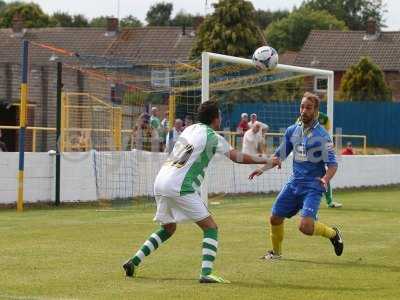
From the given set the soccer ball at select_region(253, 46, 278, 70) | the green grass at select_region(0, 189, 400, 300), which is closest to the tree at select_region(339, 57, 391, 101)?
the soccer ball at select_region(253, 46, 278, 70)

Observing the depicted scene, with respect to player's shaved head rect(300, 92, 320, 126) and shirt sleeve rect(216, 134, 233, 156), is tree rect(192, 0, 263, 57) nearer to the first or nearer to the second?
player's shaved head rect(300, 92, 320, 126)

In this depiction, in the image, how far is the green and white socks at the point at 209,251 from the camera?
10.9m

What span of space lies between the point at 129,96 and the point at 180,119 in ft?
6.52

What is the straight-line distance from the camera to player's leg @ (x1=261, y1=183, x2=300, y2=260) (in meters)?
12.8

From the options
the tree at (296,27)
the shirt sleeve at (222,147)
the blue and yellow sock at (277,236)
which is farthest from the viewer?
the tree at (296,27)

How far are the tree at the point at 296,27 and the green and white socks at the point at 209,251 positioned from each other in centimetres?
12174

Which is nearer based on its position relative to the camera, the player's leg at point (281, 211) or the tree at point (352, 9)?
the player's leg at point (281, 211)

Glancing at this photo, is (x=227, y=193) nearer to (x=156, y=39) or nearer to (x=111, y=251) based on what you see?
(x=111, y=251)

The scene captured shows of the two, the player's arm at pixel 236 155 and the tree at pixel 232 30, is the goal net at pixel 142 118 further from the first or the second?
the tree at pixel 232 30

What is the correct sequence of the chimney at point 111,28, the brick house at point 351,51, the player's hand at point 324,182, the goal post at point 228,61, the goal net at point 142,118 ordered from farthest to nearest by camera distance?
the chimney at point 111,28
the brick house at point 351,51
the goal net at point 142,118
the goal post at point 228,61
the player's hand at point 324,182

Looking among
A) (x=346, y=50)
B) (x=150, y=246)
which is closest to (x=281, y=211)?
(x=150, y=246)

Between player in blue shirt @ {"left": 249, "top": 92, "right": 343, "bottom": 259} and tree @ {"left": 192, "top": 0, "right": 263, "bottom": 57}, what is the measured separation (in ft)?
125

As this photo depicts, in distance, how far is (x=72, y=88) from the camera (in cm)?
3500

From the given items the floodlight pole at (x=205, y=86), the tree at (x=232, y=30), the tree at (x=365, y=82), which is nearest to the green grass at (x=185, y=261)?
the floodlight pole at (x=205, y=86)
